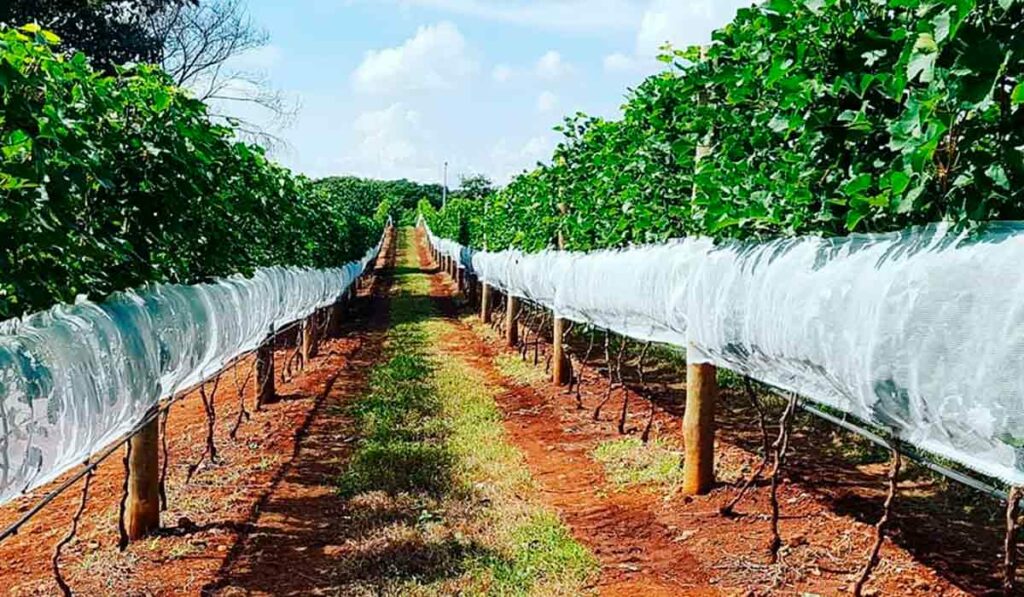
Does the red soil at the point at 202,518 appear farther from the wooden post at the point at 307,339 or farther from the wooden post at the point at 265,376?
the wooden post at the point at 307,339

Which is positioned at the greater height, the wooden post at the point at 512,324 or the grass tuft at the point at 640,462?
the wooden post at the point at 512,324

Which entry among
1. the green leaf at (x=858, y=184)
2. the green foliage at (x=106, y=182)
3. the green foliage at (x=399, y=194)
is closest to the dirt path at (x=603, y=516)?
the green leaf at (x=858, y=184)

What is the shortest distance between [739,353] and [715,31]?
1.92 m

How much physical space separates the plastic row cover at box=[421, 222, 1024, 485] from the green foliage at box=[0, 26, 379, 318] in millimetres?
3163

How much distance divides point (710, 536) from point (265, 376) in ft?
23.7

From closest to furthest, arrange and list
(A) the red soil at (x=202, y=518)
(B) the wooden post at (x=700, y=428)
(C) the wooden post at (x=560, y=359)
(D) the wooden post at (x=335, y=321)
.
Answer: (A) the red soil at (x=202, y=518) < (B) the wooden post at (x=700, y=428) < (C) the wooden post at (x=560, y=359) < (D) the wooden post at (x=335, y=321)

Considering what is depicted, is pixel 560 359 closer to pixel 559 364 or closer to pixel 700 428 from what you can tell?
pixel 559 364

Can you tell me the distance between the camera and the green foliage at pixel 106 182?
3463mm

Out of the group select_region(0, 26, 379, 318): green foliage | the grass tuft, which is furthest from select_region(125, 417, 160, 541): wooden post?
the grass tuft

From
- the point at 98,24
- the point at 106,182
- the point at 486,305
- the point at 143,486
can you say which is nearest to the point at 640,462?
the point at 143,486

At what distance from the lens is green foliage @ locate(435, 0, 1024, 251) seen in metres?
3.01

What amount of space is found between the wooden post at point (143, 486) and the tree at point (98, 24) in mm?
14419

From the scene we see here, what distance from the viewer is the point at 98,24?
2034 cm

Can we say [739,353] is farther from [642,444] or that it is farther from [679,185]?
[642,444]
